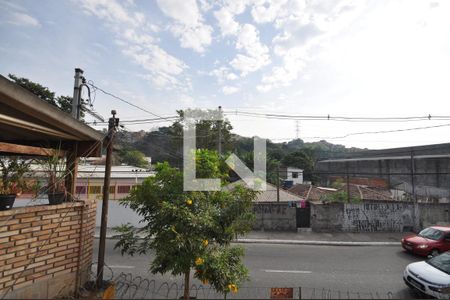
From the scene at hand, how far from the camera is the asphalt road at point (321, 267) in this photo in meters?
7.99

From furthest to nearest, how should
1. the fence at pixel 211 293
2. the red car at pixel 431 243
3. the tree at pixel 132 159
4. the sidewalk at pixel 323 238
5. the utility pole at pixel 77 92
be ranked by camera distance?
the tree at pixel 132 159 → the sidewalk at pixel 323 238 → the red car at pixel 431 243 → the utility pole at pixel 77 92 → the fence at pixel 211 293

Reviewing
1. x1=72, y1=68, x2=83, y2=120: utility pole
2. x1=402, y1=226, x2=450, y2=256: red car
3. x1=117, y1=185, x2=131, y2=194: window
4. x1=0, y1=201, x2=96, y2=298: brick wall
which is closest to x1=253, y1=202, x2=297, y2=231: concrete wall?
x1=402, y1=226, x2=450, y2=256: red car

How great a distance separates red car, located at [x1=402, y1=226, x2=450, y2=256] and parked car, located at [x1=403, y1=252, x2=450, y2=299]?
369 centimetres

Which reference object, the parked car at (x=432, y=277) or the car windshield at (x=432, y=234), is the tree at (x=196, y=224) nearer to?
the parked car at (x=432, y=277)

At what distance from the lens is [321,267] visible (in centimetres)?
982

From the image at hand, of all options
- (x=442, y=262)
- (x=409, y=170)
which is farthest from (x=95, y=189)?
(x=409, y=170)

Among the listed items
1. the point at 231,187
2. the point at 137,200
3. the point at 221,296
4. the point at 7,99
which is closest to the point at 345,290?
the point at 221,296

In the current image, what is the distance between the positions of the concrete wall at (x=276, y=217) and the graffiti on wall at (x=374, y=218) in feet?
10.2

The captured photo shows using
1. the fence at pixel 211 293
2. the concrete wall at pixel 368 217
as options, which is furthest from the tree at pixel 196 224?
the concrete wall at pixel 368 217

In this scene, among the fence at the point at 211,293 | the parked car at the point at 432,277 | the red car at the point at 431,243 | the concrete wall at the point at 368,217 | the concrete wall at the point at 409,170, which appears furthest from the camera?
the concrete wall at the point at 409,170

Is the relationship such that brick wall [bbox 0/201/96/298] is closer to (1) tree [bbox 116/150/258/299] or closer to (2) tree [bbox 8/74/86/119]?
(1) tree [bbox 116/150/258/299]

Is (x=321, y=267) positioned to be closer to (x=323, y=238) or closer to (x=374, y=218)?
(x=323, y=238)

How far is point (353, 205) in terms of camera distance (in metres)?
16.1

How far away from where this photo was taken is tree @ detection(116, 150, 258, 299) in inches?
187
